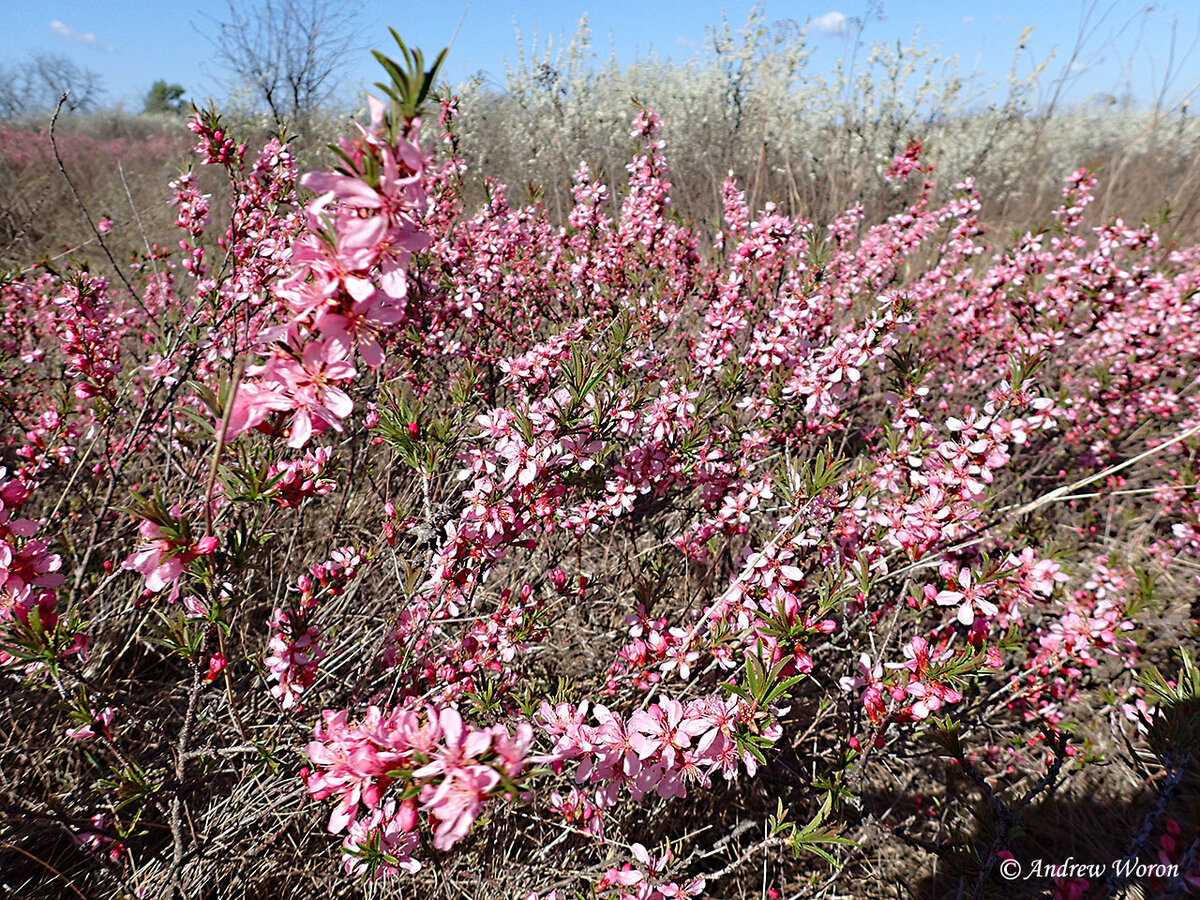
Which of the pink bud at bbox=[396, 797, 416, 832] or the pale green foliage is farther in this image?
the pale green foliage

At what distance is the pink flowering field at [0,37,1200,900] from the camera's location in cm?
128

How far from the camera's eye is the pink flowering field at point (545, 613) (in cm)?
128

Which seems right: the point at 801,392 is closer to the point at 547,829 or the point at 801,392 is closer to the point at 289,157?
the point at 547,829

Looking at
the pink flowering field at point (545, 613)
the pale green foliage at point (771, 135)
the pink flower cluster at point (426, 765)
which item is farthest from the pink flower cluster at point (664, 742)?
the pale green foliage at point (771, 135)

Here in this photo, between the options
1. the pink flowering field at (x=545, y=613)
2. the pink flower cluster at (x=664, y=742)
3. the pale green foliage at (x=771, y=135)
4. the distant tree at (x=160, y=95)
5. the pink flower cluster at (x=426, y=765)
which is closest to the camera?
the pink flower cluster at (x=426, y=765)

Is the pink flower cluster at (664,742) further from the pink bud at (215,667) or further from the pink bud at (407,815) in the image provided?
the pink bud at (215,667)

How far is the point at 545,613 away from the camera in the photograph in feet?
7.22

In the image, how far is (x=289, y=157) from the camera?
9.97 ft

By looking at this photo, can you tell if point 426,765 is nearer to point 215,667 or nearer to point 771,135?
point 215,667

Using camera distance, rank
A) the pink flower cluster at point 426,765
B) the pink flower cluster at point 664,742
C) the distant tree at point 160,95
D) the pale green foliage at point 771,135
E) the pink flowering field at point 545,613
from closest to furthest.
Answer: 1. the pink flower cluster at point 426,765
2. the pink flowering field at point 545,613
3. the pink flower cluster at point 664,742
4. the pale green foliage at point 771,135
5. the distant tree at point 160,95

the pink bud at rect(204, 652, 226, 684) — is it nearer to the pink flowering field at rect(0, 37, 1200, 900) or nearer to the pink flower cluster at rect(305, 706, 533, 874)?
the pink flowering field at rect(0, 37, 1200, 900)

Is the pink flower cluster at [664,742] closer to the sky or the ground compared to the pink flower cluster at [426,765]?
closer to the ground

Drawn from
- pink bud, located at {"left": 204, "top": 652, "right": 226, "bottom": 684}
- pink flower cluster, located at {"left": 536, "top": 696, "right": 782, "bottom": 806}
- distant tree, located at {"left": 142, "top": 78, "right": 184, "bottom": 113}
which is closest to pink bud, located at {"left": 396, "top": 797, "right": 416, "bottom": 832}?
pink flower cluster, located at {"left": 536, "top": 696, "right": 782, "bottom": 806}

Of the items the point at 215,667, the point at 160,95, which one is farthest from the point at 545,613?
the point at 160,95
